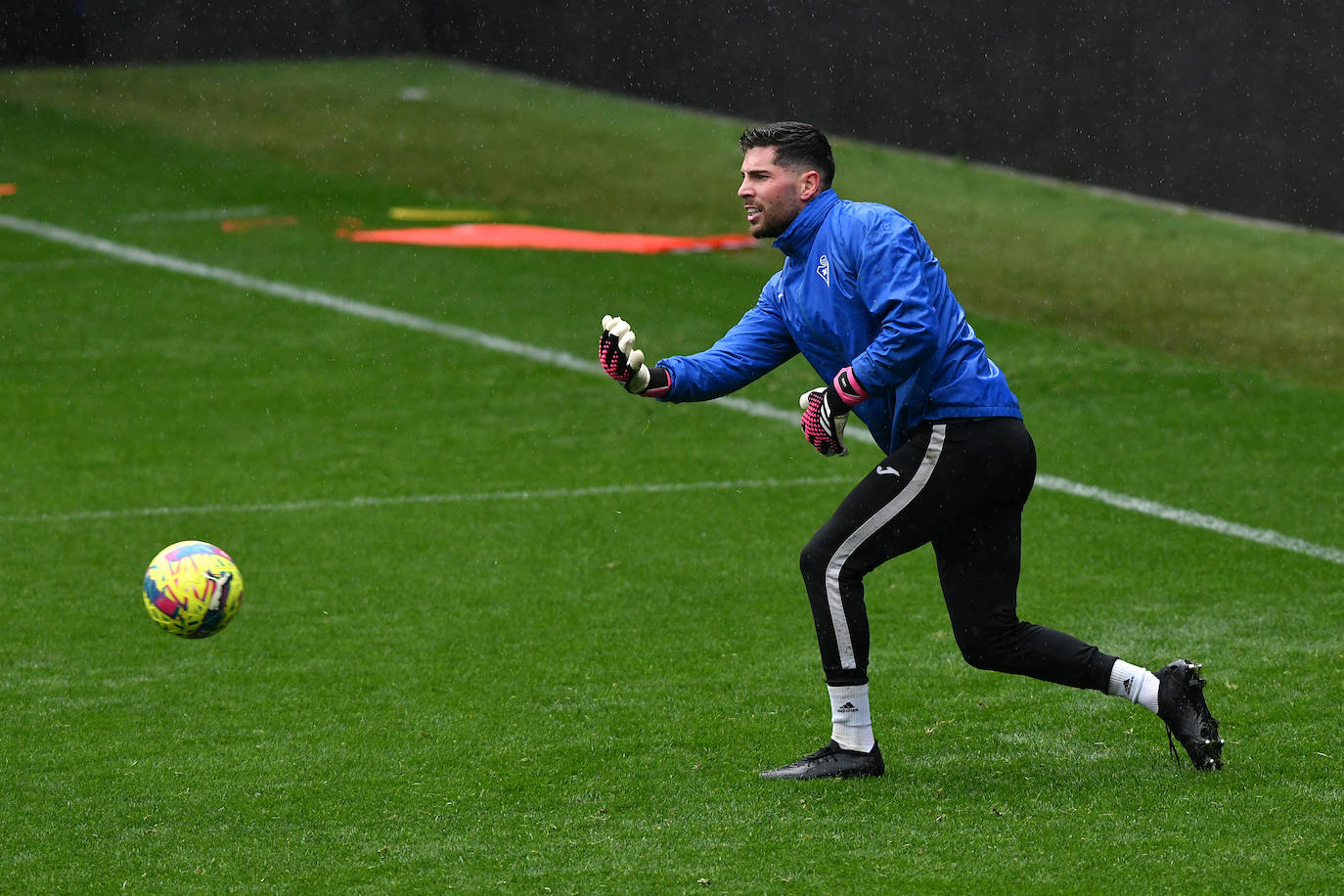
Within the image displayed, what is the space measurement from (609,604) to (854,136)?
13.9 m

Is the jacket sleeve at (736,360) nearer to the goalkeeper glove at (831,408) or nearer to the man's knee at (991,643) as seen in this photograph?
the goalkeeper glove at (831,408)

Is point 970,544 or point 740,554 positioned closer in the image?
point 970,544

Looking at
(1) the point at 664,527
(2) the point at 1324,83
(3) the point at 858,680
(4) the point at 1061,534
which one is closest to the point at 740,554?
(1) the point at 664,527

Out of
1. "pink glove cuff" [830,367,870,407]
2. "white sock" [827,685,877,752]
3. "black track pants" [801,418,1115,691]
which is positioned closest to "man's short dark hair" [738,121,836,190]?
"pink glove cuff" [830,367,870,407]

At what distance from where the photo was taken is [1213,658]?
754cm

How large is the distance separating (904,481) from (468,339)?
28.5 feet

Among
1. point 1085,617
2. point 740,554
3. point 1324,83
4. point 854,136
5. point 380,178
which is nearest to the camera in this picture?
point 1085,617

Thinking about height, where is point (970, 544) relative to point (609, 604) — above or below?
above

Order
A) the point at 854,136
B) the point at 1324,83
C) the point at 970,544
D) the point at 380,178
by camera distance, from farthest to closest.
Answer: the point at 854,136, the point at 380,178, the point at 1324,83, the point at 970,544

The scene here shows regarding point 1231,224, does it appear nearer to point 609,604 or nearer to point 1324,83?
point 1324,83

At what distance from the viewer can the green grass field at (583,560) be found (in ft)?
18.8

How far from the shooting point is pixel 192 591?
6859mm

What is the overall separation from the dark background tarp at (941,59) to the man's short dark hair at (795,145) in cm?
1129

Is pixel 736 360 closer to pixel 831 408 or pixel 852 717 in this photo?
pixel 831 408
